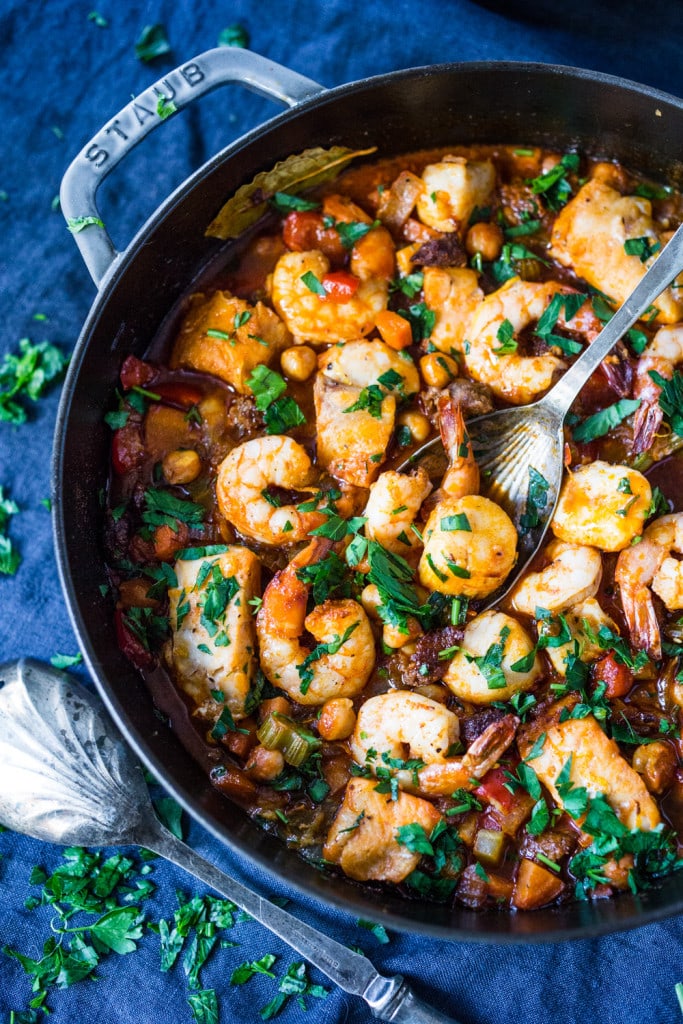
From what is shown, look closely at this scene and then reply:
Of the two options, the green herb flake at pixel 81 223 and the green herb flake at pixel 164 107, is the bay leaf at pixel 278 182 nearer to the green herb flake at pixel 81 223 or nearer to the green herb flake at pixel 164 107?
the green herb flake at pixel 164 107

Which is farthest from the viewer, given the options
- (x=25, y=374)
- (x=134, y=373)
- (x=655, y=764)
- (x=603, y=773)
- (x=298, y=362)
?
(x=25, y=374)

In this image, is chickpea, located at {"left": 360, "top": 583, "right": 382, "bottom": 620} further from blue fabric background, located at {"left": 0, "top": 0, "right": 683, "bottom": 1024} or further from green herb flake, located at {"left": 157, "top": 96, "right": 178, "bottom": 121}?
green herb flake, located at {"left": 157, "top": 96, "right": 178, "bottom": 121}

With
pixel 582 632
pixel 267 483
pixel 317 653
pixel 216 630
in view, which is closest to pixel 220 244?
pixel 267 483

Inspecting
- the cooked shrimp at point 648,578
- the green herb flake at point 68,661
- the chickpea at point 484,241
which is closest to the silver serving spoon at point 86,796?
the green herb flake at point 68,661

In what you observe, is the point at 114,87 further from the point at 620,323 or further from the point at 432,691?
the point at 432,691

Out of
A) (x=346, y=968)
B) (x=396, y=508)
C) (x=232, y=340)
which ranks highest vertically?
(x=232, y=340)

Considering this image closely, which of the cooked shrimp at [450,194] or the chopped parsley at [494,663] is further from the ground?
the cooked shrimp at [450,194]
